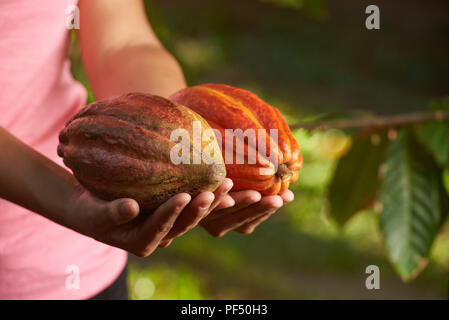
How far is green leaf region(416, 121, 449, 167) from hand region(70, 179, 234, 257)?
0.71 m

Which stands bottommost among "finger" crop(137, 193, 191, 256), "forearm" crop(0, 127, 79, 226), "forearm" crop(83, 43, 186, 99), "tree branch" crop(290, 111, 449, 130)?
"finger" crop(137, 193, 191, 256)

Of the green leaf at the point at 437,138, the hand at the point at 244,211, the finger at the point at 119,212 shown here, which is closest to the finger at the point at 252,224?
the hand at the point at 244,211

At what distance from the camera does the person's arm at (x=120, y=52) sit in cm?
104

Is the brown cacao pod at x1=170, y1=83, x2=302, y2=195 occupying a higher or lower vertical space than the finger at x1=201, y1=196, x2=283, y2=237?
higher

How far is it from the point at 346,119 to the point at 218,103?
0.60 m

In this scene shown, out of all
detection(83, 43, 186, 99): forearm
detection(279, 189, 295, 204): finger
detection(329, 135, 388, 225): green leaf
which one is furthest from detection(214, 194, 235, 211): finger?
detection(329, 135, 388, 225): green leaf

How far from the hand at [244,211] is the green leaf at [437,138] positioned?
1.85 ft

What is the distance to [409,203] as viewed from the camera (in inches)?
52.5

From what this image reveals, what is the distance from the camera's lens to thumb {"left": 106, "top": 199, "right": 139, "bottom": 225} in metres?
0.66

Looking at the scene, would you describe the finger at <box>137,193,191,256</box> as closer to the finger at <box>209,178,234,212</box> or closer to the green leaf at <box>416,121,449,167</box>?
the finger at <box>209,178,234,212</box>

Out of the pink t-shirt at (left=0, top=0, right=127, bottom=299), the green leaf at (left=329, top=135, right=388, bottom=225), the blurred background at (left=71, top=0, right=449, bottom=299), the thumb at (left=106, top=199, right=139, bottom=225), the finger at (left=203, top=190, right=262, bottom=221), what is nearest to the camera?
the thumb at (left=106, top=199, right=139, bottom=225)

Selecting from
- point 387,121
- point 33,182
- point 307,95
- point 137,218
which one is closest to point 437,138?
point 387,121

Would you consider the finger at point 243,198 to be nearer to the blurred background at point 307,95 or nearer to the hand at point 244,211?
the hand at point 244,211

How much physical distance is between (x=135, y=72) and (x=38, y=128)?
0.21 meters
